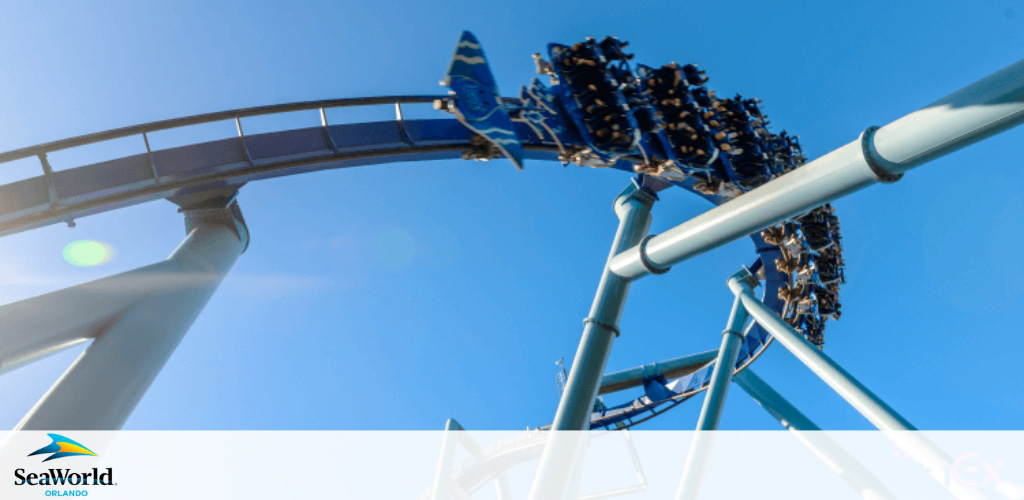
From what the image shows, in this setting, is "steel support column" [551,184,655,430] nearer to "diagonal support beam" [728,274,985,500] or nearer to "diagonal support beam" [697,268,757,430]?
"diagonal support beam" [728,274,985,500]

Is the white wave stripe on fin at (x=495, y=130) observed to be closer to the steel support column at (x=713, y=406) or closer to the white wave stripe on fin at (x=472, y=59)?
the white wave stripe on fin at (x=472, y=59)

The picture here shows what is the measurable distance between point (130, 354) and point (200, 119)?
2631mm

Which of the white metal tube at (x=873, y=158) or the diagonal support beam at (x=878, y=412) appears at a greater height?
the diagonal support beam at (x=878, y=412)

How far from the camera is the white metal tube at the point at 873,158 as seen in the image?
7.53 ft
